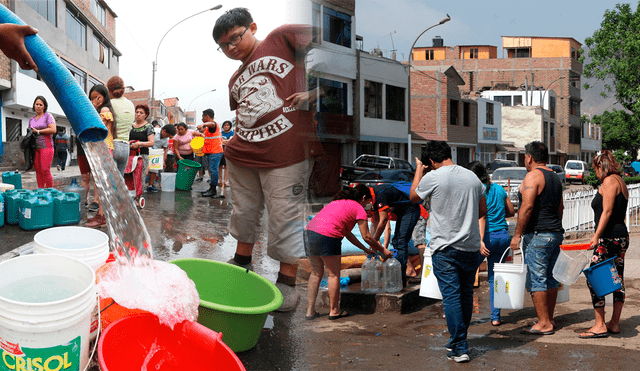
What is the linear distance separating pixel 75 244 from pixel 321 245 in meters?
1.24

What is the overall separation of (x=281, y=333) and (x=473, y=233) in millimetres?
1301

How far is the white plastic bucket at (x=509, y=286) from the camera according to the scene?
3930 mm

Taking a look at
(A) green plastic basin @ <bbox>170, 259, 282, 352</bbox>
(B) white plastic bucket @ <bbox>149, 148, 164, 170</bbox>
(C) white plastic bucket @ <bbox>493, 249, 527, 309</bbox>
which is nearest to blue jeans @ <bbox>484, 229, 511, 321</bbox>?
(C) white plastic bucket @ <bbox>493, 249, 527, 309</bbox>

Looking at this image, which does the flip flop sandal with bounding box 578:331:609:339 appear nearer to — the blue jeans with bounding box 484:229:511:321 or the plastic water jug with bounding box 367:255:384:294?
the blue jeans with bounding box 484:229:511:321

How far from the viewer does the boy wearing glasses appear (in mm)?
1903

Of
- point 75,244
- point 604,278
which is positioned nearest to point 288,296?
point 75,244

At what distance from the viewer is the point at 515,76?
4506cm

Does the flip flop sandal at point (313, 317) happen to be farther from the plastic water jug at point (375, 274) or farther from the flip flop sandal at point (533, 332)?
the flip flop sandal at point (533, 332)

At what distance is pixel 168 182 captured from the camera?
6223 mm

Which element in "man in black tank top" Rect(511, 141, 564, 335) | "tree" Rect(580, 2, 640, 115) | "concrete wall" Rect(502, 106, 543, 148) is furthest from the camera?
"concrete wall" Rect(502, 106, 543, 148)

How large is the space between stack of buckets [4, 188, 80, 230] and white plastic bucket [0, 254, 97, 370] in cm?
254

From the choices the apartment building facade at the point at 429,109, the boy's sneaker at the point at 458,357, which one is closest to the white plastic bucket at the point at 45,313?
the apartment building facade at the point at 429,109

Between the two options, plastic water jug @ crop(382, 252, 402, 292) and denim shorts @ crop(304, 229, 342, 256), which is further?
plastic water jug @ crop(382, 252, 402, 292)

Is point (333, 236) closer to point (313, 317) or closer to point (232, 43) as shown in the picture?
point (313, 317)
